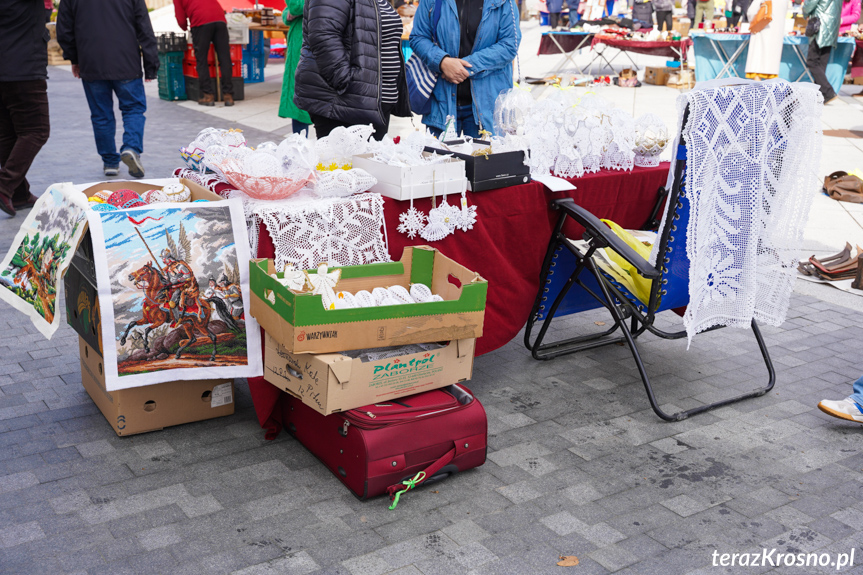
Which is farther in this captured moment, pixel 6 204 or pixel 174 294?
pixel 6 204

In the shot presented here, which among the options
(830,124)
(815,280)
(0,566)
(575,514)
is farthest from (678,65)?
(0,566)

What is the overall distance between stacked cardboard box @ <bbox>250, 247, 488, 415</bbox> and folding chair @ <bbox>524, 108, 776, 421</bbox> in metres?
0.77

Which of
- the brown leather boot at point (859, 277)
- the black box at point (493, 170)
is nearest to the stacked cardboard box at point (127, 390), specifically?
the black box at point (493, 170)

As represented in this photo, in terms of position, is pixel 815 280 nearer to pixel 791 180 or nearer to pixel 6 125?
pixel 791 180

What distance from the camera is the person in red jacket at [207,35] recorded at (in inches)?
404

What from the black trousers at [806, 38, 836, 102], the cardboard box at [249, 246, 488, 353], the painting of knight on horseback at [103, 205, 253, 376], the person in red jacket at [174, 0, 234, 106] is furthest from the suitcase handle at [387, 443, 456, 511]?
the black trousers at [806, 38, 836, 102]

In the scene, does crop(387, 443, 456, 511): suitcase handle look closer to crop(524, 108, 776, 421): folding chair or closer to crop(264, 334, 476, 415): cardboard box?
crop(264, 334, 476, 415): cardboard box

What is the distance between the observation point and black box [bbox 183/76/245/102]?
11.3 metres

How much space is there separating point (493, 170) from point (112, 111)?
15.5 ft

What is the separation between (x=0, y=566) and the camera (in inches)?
86.3

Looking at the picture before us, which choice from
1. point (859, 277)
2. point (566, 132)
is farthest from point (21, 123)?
point (859, 277)

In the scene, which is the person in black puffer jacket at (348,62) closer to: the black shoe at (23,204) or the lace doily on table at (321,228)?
the lace doily on table at (321,228)

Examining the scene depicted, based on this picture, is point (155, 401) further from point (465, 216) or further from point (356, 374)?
point (465, 216)

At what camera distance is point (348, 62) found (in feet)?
13.1
